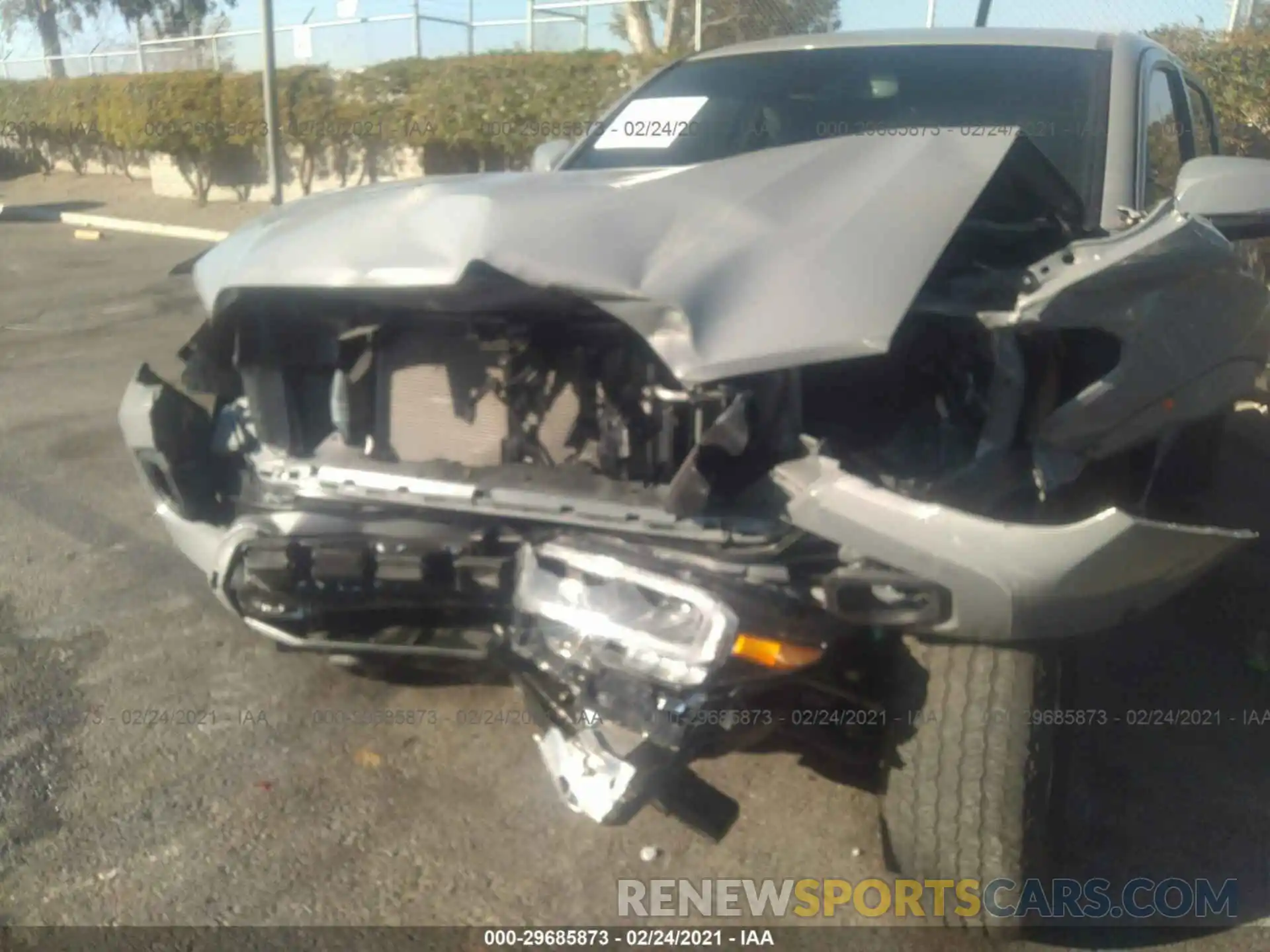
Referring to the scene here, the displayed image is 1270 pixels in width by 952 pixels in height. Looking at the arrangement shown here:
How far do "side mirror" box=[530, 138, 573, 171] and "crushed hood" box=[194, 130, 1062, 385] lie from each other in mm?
1641

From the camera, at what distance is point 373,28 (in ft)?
55.4

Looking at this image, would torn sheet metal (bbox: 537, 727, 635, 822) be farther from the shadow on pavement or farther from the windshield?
the shadow on pavement

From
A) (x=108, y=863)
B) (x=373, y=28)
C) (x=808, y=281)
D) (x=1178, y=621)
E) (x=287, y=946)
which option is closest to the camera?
(x=808, y=281)

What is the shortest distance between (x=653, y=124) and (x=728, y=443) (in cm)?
220

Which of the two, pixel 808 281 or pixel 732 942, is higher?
pixel 808 281

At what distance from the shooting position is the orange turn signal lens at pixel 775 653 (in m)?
2.14

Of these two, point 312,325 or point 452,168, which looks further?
point 452,168

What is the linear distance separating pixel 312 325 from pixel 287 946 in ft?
4.50

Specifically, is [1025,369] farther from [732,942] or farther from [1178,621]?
[1178,621]

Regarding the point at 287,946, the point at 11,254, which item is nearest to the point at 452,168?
the point at 11,254

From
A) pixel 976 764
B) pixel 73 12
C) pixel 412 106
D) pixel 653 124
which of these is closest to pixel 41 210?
pixel 412 106

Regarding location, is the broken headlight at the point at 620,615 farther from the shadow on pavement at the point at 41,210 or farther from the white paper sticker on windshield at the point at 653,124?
the shadow on pavement at the point at 41,210

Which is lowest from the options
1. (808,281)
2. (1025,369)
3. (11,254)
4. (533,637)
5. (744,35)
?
(11,254)
